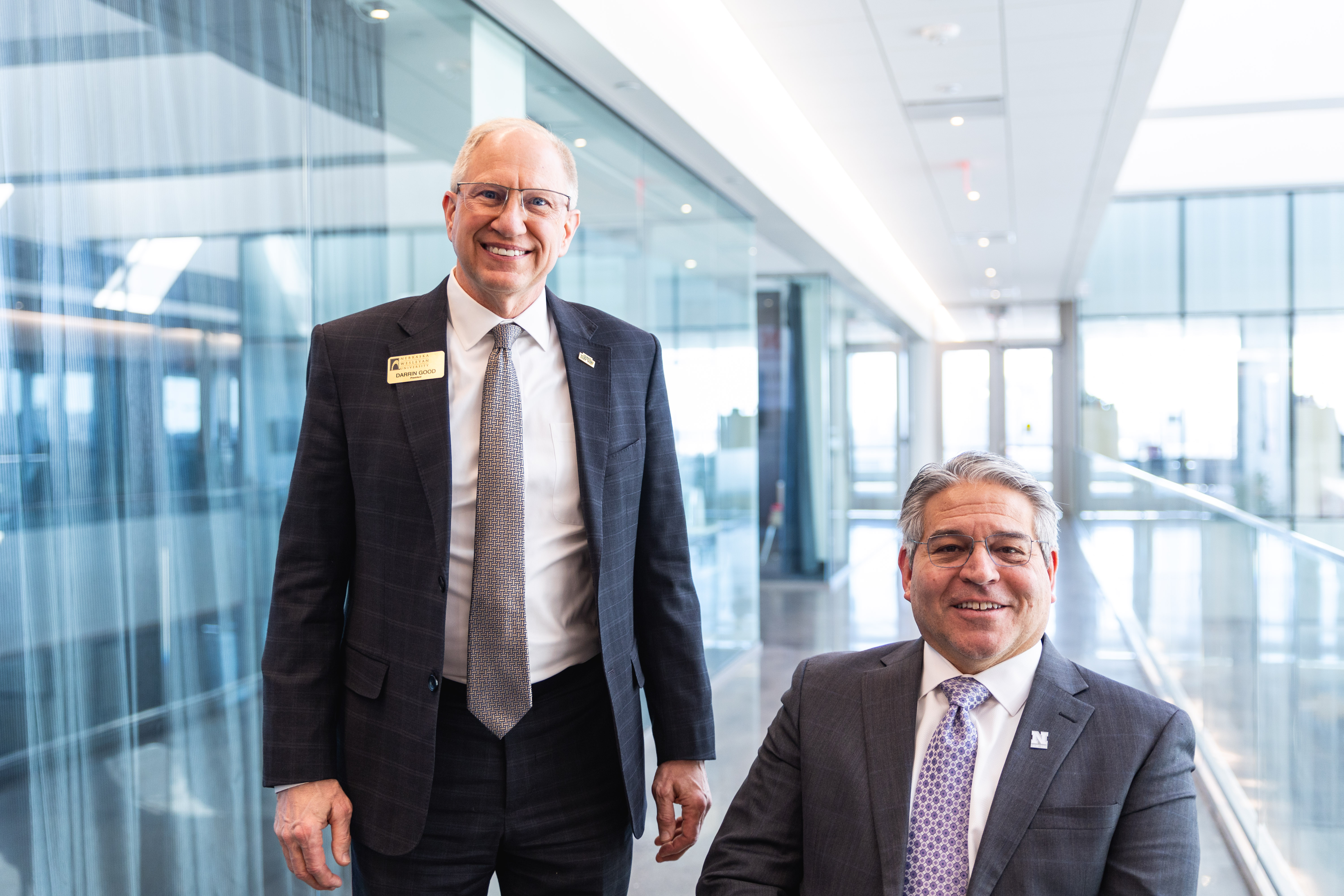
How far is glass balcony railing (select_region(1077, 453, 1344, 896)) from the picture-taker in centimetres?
293

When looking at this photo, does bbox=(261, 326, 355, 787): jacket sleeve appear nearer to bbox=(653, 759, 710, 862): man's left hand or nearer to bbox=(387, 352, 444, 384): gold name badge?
bbox=(387, 352, 444, 384): gold name badge

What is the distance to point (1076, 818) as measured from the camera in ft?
5.02

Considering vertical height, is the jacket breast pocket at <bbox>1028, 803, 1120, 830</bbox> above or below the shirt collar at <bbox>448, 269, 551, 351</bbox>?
below

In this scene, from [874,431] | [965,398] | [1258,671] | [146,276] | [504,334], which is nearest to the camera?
[504,334]

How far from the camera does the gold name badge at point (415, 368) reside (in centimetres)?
167

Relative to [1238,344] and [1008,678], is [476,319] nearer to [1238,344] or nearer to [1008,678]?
[1008,678]

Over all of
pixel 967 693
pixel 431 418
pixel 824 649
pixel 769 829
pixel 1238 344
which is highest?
pixel 1238 344

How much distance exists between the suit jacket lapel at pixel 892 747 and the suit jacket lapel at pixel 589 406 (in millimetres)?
498

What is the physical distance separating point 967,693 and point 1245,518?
125 inches

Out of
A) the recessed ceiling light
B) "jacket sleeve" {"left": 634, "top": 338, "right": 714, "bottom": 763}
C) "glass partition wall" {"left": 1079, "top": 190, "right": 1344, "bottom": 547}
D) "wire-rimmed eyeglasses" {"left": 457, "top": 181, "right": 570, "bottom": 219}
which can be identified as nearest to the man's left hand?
"jacket sleeve" {"left": 634, "top": 338, "right": 714, "bottom": 763}

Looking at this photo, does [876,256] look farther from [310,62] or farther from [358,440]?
[358,440]

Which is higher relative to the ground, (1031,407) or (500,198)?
(500,198)

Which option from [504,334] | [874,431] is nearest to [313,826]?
[504,334]

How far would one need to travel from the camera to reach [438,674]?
1.61m
